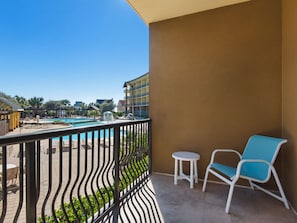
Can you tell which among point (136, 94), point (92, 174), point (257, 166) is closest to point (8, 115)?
point (92, 174)

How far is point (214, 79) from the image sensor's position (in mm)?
2605

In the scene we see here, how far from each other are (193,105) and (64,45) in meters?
14.6

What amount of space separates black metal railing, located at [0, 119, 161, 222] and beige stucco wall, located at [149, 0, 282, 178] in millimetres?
527

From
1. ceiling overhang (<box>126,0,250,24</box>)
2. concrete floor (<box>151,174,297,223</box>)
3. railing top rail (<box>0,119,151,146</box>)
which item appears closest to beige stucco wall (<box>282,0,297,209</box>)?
concrete floor (<box>151,174,297,223</box>)

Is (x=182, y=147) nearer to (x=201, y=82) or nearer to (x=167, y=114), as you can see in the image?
(x=167, y=114)

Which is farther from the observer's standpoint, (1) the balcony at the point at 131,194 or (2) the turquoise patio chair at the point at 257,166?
(2) the turquoise patio chair at the point at 257,166

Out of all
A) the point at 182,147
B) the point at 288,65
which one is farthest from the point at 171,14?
the point at 182,147

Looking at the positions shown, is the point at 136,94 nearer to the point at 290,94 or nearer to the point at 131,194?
the point at 131,194

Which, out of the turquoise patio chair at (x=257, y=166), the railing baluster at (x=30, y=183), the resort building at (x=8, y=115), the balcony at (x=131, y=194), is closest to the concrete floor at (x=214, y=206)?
the balcony at (x=131, y=194)

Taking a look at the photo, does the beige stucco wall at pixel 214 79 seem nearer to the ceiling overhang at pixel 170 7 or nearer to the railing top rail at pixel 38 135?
the ceiling overhang at pixel 170 7

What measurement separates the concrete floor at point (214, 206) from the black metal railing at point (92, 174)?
0.55ft

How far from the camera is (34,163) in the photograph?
985 mm

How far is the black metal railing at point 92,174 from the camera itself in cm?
96

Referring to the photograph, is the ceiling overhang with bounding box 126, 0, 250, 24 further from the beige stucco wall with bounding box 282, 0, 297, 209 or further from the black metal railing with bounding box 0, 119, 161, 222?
the black metal railing with bounding box 0, 119, 161, 222
